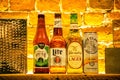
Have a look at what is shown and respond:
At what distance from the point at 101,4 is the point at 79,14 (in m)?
0.14

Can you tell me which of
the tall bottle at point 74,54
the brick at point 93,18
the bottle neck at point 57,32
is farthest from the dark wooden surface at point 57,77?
the brick at point 93,18

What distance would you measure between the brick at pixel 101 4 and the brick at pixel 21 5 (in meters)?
0.33

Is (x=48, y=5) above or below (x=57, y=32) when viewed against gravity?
above

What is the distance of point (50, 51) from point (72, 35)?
156 millimetres

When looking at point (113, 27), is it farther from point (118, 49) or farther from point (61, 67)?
point (61, 67)

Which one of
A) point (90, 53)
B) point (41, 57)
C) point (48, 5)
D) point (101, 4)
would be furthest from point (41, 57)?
point (101, 4)

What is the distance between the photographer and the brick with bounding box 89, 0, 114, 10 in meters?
1.59

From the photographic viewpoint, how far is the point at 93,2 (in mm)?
1593

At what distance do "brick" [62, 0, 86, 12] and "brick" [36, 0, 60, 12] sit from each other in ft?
0.13

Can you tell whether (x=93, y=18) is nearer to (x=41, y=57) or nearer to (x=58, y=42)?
(x=58, y=42)

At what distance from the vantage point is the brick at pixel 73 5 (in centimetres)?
158

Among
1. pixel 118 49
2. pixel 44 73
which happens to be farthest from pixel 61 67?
pixel 118 49

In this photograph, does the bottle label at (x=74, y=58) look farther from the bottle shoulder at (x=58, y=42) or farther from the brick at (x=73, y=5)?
the brick at (x=73, y=5)

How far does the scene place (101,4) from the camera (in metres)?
1.60
